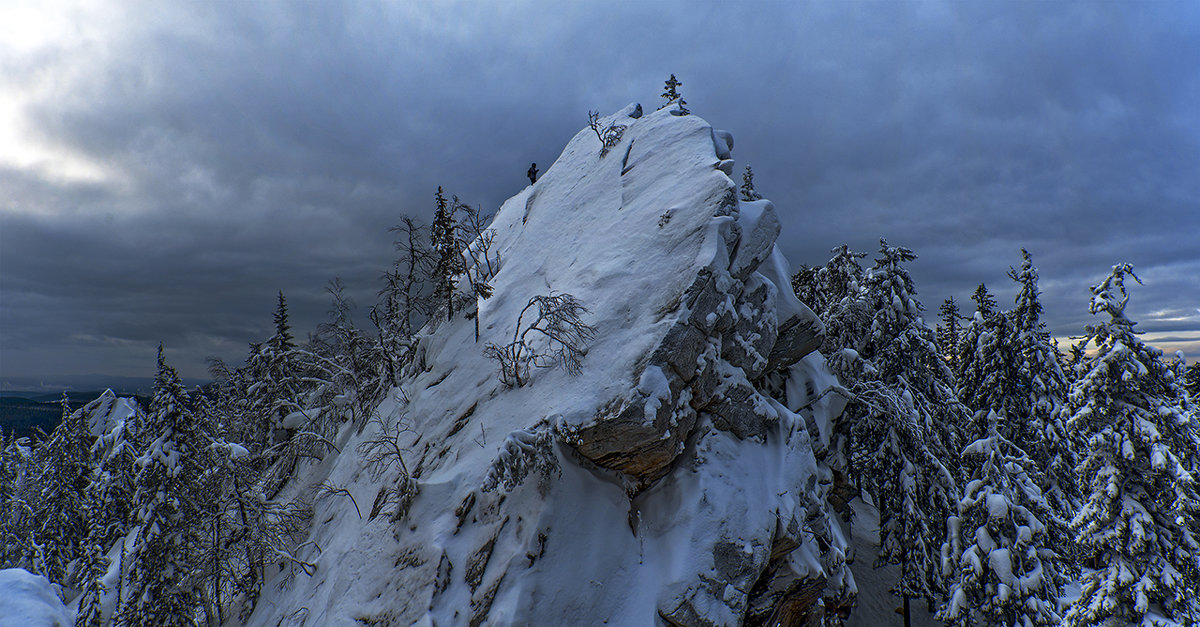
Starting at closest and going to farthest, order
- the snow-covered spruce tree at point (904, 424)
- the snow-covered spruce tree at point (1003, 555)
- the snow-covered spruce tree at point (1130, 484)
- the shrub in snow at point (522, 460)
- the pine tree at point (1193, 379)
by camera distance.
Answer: the shrub in snow at point (522, 460) → the snow-covered spruce tree at point (1130, 484) → the snow-covered spruce tree at point (1003, 555) → the snow-covered spruce tree at point (904, 424) → the pine tree at point (1193, 379)

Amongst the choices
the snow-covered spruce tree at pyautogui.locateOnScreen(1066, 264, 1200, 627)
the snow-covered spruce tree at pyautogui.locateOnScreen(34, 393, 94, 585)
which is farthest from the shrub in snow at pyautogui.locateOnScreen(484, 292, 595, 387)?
the snow-covered spruce tree at pyautogui.locateOnScreen(34, 393, 94, 585)

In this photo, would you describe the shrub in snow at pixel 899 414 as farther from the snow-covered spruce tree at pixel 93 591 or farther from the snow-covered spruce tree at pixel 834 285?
the snow-covered spruce tree at pixel 93 591

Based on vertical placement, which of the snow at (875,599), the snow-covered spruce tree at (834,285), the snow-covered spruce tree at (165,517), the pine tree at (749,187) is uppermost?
the pine tree at (749,187)

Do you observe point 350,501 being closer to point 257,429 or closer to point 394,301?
point 394,301

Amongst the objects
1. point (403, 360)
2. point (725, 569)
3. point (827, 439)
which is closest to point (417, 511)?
point (725, 569)

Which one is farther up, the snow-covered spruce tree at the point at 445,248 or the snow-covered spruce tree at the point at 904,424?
the snow-covered spruce tree at the point at 445,248

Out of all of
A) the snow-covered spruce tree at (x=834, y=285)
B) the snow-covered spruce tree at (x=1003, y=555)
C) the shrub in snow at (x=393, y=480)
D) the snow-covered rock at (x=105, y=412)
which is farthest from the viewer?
the snow-covered rock at (x=105, y=412)

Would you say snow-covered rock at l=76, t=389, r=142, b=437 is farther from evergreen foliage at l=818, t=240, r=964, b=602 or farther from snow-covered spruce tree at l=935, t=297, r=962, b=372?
snow-covered spruce tree at l=935, t=297, r=962, b=372

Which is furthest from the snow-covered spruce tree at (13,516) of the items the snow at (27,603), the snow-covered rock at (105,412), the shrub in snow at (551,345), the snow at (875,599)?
the snow at (875,599)
